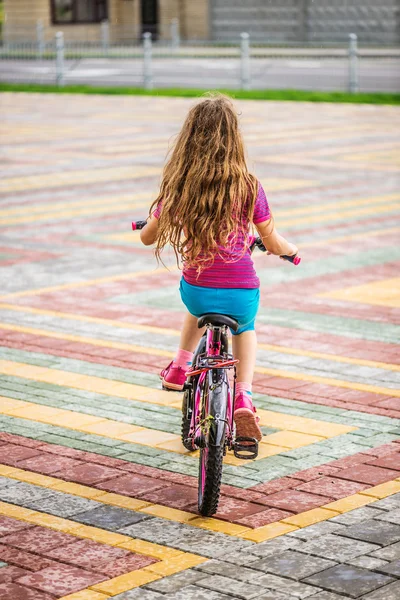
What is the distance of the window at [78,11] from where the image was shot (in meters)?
53.2

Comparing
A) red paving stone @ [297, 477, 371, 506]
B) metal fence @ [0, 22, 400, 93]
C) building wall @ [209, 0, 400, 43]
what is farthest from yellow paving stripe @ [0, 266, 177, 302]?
building wall @ [209, 0, 400, 43]

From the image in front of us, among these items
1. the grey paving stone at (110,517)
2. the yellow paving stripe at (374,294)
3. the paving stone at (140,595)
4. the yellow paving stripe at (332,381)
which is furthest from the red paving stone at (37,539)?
the yellow paving stripe at (374,294)

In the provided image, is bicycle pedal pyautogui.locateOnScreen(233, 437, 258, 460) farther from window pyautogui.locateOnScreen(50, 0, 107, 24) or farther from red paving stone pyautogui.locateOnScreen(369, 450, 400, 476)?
window pyautogui.locateOnScreen(50, 0, 107, 24)

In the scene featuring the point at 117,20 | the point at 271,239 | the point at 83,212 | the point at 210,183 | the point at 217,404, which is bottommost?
the point at 83,212

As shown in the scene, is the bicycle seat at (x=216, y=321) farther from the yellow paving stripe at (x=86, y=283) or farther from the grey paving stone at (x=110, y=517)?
the yellow paving stripe at (x=86, y=283)

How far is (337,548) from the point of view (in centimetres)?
455

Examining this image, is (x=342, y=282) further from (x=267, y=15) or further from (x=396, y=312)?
(x=267, y=15)

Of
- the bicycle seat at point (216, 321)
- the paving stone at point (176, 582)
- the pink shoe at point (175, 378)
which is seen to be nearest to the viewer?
the paving stone at point (176, 582)

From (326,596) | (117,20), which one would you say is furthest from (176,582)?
(117,20)

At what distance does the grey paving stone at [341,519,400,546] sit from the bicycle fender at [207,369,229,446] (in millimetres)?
592

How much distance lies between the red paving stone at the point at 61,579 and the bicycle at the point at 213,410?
2.08 ft

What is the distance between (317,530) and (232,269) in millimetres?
1080

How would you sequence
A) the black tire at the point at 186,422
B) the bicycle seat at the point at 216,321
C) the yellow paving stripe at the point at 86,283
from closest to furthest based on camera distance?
the bicycle seat at the point at 216,321, the black tire at the point at 186,422, the yellow paving stripe at the point at 86,283

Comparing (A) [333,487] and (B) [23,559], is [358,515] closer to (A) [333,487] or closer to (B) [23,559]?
(A) [333,487]
